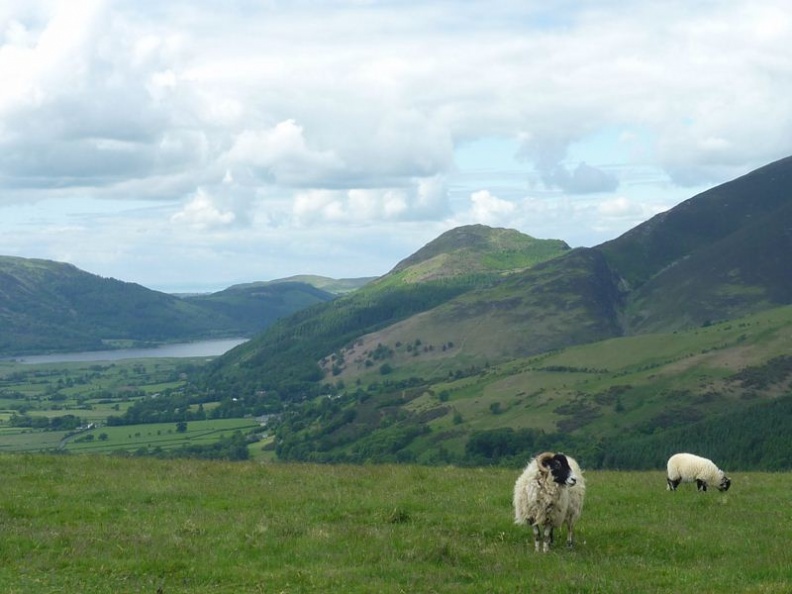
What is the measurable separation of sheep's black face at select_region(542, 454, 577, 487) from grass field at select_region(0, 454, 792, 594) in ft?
5.49

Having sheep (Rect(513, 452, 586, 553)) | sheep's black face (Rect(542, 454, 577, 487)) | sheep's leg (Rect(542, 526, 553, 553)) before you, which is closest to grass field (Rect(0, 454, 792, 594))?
sheep's leg (Rect(542, 526, 553, 553))

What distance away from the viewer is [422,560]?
19.4m

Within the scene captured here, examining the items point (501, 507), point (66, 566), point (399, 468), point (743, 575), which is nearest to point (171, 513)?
point (66, 566)

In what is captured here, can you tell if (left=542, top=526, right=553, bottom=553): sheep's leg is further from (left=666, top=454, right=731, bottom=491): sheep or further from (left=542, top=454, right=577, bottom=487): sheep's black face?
(left=666, top=454, right=731, bottom=491): sheep

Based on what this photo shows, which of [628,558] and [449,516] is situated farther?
[449,516]

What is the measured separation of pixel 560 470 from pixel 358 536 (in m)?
5.28

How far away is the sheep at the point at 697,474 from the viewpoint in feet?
100

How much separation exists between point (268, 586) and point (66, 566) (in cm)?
488

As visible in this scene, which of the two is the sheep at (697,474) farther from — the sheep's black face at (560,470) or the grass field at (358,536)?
the sheep's black face at (560,470)

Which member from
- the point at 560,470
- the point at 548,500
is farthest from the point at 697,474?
the point at 548,500

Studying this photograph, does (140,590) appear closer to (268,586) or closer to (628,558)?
(268,586)

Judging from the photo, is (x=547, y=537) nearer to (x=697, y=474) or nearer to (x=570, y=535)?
(x=570, y=535)

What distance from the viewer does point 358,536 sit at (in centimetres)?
2156

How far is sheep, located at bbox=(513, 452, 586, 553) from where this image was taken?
69.3 ft
